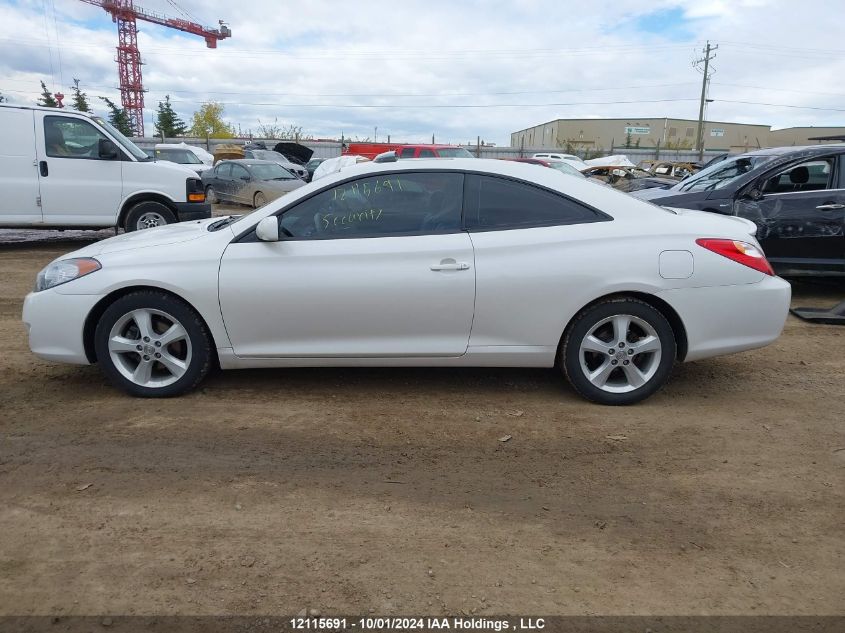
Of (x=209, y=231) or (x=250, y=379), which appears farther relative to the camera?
→ (x=250, y=379)

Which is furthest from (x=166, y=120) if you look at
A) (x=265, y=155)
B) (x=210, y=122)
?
(x=265, y=155)

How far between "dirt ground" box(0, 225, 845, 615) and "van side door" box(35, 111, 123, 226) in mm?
5405

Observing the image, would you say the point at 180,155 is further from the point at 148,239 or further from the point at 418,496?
the point at 418,496

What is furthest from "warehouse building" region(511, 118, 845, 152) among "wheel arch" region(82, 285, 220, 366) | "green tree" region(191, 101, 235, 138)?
"wheel arch" region(82, 285, 220, 366)

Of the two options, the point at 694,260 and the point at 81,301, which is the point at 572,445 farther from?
the point at 81,301

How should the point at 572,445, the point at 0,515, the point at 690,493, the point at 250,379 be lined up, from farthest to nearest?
the point at 250,379, the point at 572,445, the point at 690,493, the point at 0,515

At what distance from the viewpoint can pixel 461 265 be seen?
3879 mm

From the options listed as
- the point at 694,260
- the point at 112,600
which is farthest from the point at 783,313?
the point at 112,600

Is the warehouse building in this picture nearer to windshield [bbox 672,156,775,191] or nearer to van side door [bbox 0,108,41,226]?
windshield [bbox 672,156,775,191]

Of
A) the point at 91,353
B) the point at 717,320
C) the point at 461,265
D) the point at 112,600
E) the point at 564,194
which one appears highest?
the point at 564,194

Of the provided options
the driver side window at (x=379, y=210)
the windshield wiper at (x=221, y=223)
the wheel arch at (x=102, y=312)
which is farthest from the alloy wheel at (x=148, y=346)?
the driver side window at (x=379, y=210)

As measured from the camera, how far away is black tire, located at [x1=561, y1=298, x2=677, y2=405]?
3.93m

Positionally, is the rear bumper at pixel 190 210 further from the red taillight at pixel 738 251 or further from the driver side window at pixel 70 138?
the red taillight at pixel 738 251

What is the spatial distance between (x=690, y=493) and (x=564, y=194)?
193cm
